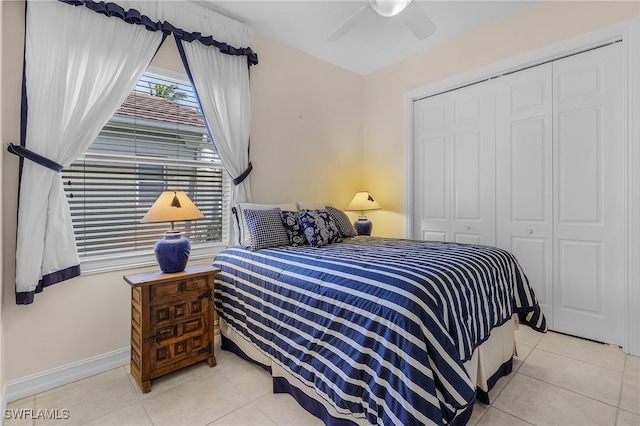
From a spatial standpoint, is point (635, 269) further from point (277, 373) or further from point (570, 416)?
point (277, 373)

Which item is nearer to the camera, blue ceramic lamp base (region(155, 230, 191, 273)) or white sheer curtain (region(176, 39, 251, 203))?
blue ceramic lamp base (region(155, 230, 191, 273))

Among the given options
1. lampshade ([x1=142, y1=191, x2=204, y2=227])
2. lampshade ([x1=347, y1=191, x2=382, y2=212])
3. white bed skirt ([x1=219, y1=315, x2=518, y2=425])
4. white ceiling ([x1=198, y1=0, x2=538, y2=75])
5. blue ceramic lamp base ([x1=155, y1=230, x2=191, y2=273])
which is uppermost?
white ceiling ([x1=198, y1=0, x2=538, y2=75])

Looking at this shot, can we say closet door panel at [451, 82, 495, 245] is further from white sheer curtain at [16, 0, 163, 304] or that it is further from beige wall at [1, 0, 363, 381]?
white sheer curtain at [16, 0, 163, 304]

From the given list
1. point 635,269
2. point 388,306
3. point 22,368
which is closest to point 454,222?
point 635,269

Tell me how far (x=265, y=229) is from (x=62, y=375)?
163 cm

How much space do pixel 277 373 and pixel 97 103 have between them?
7.12 ft

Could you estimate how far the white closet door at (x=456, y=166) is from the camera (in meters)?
3.22

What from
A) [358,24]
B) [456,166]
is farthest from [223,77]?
[456,166]

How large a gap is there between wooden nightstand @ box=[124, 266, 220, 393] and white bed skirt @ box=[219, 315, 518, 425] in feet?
0.97

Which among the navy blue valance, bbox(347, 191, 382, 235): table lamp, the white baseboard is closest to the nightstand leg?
the white baseboard

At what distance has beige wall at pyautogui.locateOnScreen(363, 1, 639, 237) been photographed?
2611 millimetres

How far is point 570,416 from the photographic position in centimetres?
167

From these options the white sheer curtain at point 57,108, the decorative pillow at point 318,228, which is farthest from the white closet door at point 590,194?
the white sheer curtain at point 57,108

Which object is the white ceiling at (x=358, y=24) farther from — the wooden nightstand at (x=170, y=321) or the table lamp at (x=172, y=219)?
the wooden nightstand at (x=170, y=321)
